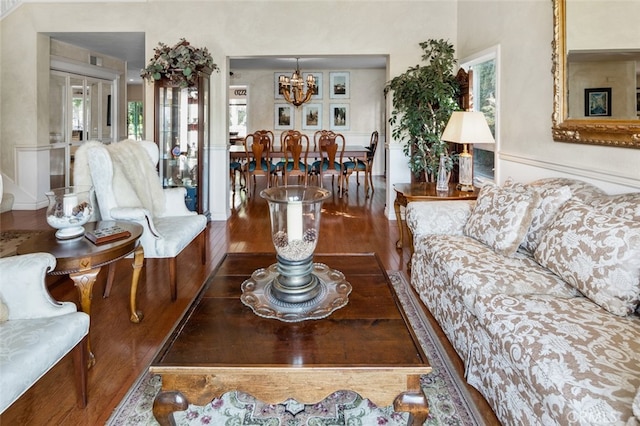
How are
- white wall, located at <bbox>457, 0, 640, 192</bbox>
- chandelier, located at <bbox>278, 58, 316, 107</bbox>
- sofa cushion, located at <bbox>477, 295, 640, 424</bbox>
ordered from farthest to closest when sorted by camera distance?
1. chandelier, located at <bbox>278, 58, 316, 107</bbox>
2. white wall, located at <bbox>457, 0, 640, 192</bbox>
3. sofa cushion, located at <bbox>477, 295, 640, 424</bbox>

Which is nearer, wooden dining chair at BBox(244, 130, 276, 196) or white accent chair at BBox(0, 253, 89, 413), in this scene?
white accent chair at BBox(0, 253, 89, 413)

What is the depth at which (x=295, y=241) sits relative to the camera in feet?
5.28

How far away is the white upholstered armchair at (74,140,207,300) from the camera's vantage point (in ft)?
8.29

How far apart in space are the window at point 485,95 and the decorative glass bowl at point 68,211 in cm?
343

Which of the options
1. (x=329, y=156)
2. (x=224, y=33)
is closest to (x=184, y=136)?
(x=224, y=33)

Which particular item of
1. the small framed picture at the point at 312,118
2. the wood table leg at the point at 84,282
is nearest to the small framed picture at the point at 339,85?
the small framed picture at the point at 312,118

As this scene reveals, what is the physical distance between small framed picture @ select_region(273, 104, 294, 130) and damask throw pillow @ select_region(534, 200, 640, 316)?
8.54m

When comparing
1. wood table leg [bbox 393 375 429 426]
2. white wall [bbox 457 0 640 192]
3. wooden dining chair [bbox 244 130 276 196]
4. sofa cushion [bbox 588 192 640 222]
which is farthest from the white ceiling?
wood table leg [bbox 393 375 429 426]

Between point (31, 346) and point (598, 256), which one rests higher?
point (598, 256)

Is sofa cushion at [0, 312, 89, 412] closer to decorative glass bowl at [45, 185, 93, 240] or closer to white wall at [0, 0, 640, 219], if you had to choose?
decorative glass bowl at [45, 185, 93, 240]

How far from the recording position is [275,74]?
987 cm

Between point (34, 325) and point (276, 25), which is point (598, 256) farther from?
point (276, 25)

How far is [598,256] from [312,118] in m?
8.78

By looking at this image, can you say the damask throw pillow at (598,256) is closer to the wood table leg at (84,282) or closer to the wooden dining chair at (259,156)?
the wood table leg at (84,282)
